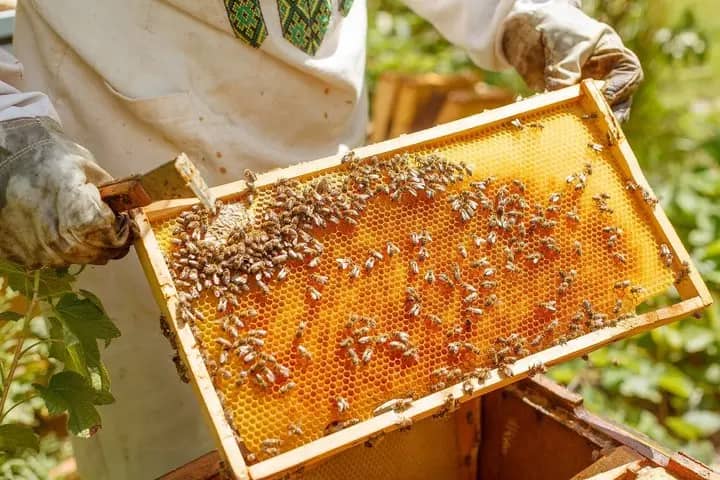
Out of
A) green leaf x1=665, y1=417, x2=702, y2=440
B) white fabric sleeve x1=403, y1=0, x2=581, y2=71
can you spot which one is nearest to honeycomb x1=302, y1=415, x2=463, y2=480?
white fabric sleeve x1=403, y1=0, x2=581, y2=71

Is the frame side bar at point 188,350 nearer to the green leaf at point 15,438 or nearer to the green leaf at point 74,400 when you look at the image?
the green leaf at point 74,400

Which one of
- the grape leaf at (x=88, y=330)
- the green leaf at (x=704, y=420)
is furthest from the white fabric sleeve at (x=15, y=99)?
the green leaf at (x=704, y=420)

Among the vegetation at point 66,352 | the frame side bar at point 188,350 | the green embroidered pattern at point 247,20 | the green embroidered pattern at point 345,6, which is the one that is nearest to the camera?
the frame side bar at point 188,350

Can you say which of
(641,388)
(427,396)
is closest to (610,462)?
(427,396)

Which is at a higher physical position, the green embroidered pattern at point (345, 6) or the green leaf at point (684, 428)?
the green embroidered pattern at point (345, 6)

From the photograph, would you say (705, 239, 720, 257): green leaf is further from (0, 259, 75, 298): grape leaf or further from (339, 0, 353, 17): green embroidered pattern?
(0, 259, 75, 298): grape leaf

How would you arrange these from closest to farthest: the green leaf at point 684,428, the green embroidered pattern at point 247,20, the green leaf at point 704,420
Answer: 1. the green embroidered pattern at point 247,20
2. the green leaf at point 684,428
3. the green leaf at point 704,420

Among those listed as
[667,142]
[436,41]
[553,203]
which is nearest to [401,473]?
[553,203]

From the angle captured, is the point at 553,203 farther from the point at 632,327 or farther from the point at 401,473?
the point at 401,473
